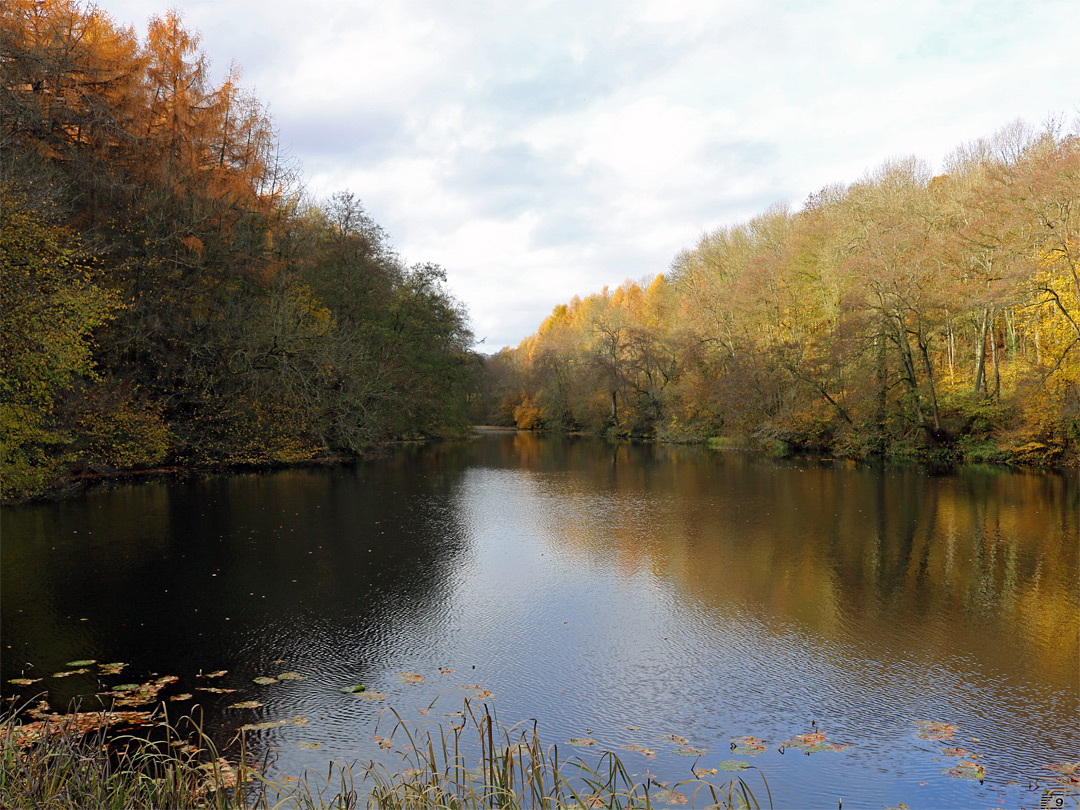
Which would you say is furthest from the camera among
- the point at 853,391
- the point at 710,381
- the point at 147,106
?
the point at 710,381

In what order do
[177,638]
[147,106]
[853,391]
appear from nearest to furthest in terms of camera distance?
[177,638], [147,106], [853,391]

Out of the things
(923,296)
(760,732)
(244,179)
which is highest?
(244,179)

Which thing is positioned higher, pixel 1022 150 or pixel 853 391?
pixel 1022 150

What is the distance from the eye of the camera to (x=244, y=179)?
68.7 ft

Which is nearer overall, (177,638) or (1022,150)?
(177,638)

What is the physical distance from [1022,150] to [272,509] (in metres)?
22.9

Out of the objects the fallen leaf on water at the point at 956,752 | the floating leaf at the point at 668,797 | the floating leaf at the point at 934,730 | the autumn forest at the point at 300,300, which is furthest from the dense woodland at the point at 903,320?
the floating leaf at the point at 668,797

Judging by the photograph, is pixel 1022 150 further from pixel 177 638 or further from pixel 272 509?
pixel 177 638

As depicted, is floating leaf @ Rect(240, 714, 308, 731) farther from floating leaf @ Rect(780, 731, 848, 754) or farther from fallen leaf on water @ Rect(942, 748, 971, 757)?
fallen leaf on water @ Rect(942, 748, 971, 757)

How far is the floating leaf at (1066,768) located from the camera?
4035mm

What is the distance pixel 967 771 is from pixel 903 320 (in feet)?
68.1

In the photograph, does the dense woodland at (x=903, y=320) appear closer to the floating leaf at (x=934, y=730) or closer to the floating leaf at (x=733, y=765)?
the floating leaf at (x=934, y=730)

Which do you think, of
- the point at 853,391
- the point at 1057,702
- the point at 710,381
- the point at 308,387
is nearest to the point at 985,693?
the point at 1057,702

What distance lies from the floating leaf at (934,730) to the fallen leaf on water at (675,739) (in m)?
1.52
